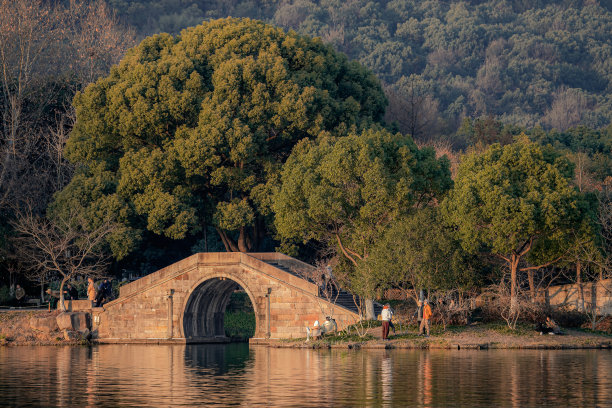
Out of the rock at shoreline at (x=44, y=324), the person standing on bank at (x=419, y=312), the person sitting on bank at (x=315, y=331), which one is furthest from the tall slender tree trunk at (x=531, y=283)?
the rock at shoreline at (x=44, y=324)

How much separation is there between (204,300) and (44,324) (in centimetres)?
804

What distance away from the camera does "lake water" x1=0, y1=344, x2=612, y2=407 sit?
2277 centimetres

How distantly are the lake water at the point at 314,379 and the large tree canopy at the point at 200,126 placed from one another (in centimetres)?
1475

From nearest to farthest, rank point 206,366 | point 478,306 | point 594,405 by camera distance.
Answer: point 594,405 → point 206,366 → point 478,306

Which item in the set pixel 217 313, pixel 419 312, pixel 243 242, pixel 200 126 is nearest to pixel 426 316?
pixel 419 312

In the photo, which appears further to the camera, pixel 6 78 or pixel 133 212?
pixel 6 78

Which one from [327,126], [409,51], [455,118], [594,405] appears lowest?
[594,405]

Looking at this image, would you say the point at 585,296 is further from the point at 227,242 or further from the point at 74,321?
the point at 74,321

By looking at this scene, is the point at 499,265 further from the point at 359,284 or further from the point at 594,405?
the point at 594,405

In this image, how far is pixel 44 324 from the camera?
158 feet

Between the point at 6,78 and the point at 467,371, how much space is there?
43.6 m

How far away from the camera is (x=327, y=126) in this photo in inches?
2208

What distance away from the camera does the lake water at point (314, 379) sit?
74.7 feet

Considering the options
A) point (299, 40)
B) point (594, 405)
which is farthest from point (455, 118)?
point (594, 405)
